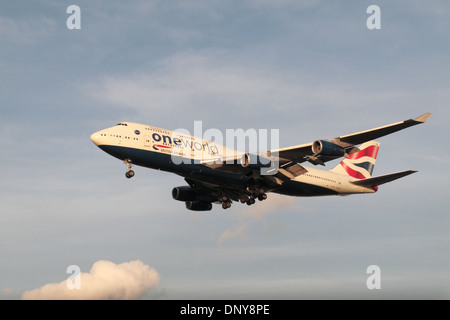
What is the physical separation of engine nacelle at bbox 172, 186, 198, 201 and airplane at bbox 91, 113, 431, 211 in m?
2.70

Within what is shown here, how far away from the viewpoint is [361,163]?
56062 millimetres

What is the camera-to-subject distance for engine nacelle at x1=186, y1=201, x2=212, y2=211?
53159 millimetres

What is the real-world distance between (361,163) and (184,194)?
794 inches

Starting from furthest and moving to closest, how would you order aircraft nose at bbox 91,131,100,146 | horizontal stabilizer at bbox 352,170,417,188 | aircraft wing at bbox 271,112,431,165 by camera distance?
horizontal stabilizer at bbox 352,170,417,188 < aircraft nose at bbox 91,131,100,146 < aircraft wing at bbox 271,112,431,165

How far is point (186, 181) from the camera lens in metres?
51.0

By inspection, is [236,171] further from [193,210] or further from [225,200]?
[193,210]

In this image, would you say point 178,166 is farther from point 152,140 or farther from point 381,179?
point 381,179

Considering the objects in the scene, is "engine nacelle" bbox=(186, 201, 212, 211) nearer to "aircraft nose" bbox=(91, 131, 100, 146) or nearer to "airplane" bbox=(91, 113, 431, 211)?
"airplane" bbox=(91, 113, 431, 211)

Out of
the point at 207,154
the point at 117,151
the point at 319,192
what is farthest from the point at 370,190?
the point at 117,151

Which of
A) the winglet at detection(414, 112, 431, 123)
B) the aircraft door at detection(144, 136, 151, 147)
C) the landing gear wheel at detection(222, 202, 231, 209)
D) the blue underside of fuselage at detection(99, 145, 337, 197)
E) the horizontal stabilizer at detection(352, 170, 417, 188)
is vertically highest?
the aircraft door at detection(144, 136, 151, 147)

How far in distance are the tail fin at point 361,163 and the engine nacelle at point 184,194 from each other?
15544mm

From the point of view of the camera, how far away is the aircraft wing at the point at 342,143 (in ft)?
115

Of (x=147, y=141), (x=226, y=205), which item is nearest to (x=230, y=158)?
(x=147, y=141)

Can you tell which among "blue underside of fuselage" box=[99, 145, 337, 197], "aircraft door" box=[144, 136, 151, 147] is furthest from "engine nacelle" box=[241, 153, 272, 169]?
"aircraft door" box=[144, 136, 151, 147]
